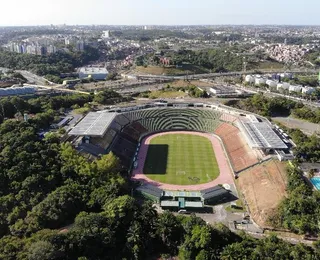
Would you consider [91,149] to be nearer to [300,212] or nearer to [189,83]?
[300,212]

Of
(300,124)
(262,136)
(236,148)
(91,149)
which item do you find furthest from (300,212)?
(300,124)

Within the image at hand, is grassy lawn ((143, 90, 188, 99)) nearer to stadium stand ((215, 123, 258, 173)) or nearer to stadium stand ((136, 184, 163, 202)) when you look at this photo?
stadium stand ((215, 123, 258, 173))

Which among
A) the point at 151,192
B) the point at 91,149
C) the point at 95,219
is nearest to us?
the point at 95,219

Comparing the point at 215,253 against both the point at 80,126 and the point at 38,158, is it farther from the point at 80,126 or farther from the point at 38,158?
the point at 80,126

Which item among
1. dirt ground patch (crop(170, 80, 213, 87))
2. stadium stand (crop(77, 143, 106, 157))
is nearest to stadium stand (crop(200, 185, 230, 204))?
stadium stand (crop(77, 143, 106, 157))

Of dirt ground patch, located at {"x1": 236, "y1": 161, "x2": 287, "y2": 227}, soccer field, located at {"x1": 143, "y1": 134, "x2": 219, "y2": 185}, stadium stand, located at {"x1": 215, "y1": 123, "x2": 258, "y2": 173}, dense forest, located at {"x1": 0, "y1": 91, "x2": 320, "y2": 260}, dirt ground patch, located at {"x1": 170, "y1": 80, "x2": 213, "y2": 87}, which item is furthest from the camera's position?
dirt ground patch, located at {"x1": 170, "y1": 80, "x2": 213, "y2": 87}

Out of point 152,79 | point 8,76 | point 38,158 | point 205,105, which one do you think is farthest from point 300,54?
point 38,158
